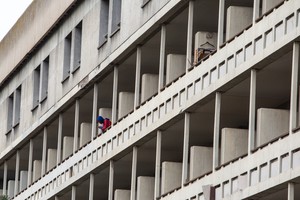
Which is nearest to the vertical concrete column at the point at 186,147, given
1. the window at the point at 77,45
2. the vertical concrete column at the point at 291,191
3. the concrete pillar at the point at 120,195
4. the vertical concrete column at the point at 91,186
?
the concrete pillar at the point at 120,195

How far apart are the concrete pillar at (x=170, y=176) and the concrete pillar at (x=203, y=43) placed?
13.5 feet

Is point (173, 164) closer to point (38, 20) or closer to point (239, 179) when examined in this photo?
point (239, 179)

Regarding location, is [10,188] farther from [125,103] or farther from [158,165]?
[158,165]

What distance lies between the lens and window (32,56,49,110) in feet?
229

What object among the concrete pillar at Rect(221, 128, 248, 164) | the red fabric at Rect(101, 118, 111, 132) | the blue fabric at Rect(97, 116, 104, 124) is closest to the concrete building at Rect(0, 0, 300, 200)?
the concrete pillar at Rect(221, 128, 248, 164)

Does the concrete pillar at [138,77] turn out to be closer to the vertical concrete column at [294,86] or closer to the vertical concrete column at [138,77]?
the vertical concrete column at [138,77]

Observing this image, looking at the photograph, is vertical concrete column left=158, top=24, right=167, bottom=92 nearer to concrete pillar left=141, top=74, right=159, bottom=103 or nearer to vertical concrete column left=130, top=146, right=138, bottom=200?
concrete pillar left=141, top=74, right=159, bottom=103

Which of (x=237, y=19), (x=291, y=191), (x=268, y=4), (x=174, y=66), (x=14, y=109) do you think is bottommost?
(x=291, y=191)

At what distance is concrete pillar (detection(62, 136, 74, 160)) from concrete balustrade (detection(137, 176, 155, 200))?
11.3 meters

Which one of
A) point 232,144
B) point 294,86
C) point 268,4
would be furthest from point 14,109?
point 294,86

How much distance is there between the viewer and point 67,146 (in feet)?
217

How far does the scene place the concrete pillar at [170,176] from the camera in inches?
2046

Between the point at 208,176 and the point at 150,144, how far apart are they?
8207mm

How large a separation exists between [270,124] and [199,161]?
5751 mm
